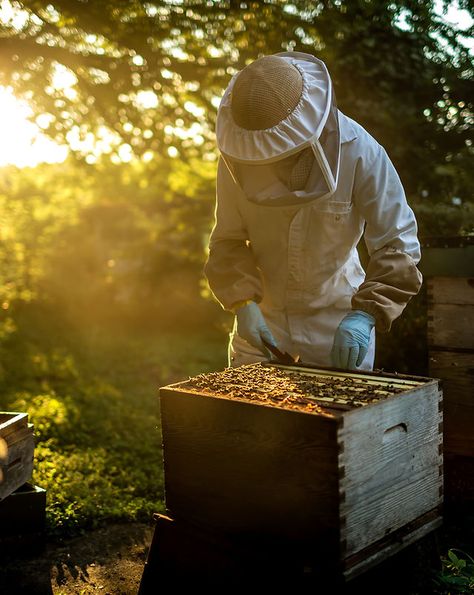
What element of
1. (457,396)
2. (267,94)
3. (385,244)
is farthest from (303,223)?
(457,396)

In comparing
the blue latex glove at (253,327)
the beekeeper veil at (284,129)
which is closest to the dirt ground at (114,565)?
the blue latex glove at (253,327)

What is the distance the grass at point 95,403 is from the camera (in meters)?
3.71

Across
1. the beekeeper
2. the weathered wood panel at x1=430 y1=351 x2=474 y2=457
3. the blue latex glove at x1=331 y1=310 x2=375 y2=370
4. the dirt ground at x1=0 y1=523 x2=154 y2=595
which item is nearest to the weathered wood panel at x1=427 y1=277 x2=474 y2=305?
the weathered wood panel at x1=430 y1=351 x2=474 y2=457

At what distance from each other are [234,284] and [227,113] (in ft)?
2.34

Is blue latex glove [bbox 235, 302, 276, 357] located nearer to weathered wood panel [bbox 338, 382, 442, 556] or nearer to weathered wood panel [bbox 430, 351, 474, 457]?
weathered wood panel [bbox 338, 382, 442, 556]

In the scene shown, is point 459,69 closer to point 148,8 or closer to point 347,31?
point 347,31

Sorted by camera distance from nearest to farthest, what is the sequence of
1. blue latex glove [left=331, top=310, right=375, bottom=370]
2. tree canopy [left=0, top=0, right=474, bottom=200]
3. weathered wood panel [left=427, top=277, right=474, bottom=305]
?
1. blue latex glove [left=331, top=310, right=375, bottom=370]
2. weathered wood panel [left=427, top=277, right=474, bottom=305]
3. tree canopy [left=0, top=0, right=474, bottom=200]

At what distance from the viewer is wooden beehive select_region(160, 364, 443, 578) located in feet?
5.75

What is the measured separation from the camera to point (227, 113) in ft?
7.82

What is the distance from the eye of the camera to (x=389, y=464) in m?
1.88

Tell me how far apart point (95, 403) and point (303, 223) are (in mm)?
3866

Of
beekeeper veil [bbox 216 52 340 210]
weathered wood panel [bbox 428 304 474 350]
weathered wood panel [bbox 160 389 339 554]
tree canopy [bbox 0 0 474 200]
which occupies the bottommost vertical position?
weathered wood panel [bbox 160 389 339 554]

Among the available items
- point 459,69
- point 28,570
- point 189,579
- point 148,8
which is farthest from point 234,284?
point 148,8

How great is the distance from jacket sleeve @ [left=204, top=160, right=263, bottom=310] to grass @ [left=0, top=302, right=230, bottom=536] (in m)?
0.65
